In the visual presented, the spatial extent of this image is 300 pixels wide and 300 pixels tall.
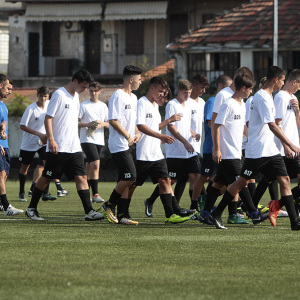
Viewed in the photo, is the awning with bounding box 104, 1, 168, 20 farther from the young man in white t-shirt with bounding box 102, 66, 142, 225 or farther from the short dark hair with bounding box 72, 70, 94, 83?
the young man in white t-shirt with bounding box 102, 66, 142, 225

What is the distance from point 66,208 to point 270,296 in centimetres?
945

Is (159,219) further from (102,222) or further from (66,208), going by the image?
(66,208)

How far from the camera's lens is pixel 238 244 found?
388 inches

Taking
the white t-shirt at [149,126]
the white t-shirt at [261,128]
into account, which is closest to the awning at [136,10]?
the white t-shirt at [149,126]

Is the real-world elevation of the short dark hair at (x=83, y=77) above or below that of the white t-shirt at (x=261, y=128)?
above

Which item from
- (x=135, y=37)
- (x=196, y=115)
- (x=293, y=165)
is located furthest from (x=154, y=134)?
(x=135, y=37)

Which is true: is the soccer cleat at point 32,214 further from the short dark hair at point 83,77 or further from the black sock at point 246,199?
the black sock at point 246,199

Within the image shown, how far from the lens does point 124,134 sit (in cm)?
1204

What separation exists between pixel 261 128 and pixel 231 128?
2.26 feet

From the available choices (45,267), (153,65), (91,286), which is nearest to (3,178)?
(45,267)

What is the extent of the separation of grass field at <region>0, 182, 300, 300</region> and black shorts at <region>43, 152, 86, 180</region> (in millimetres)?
670

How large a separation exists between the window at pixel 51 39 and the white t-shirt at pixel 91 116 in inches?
1268

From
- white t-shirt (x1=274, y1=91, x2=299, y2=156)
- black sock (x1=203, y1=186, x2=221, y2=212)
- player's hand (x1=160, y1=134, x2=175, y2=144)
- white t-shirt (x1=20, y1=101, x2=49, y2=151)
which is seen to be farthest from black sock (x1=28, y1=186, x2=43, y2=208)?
white t-shirt (x1=20, y1=101, x2=49, y2=151)

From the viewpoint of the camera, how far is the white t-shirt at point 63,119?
41.0ft
